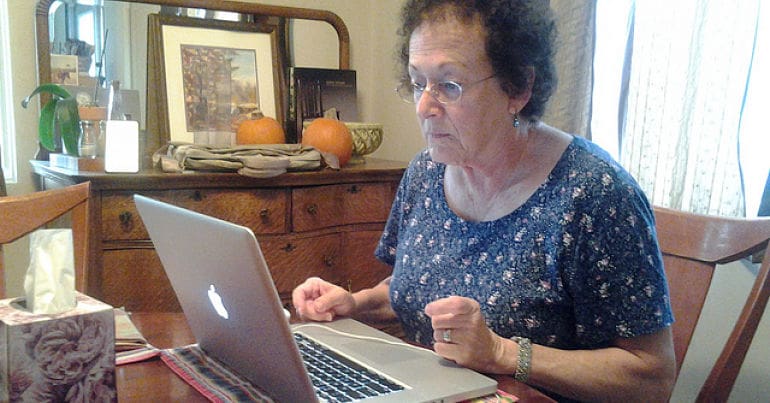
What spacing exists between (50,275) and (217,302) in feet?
0.73

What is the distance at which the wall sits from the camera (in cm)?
163

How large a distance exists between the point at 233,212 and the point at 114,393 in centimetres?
123

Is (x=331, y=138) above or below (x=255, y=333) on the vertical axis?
above

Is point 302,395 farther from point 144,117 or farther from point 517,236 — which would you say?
point 144,117

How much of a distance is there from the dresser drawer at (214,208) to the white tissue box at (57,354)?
1.14 metres

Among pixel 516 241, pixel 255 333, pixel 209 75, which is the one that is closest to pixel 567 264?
pixel 516 241

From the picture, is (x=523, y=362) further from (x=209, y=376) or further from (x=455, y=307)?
(x=209, y=376)

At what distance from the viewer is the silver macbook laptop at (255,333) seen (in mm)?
711

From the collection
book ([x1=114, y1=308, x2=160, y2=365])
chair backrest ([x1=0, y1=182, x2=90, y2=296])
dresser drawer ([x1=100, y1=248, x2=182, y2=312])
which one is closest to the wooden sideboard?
dresser drawer ([x1=100, y1=248, x2=182, y2=312])

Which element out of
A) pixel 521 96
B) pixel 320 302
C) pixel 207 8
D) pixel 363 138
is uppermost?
pixel 207 8

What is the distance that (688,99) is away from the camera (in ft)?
5.39

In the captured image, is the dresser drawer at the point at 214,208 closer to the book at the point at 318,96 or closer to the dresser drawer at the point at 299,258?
the dresser drawer at the point at 299,258

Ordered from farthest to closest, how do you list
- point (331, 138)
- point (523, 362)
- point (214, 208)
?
point (331, 138)
point (214, 208)
point (523, 362)

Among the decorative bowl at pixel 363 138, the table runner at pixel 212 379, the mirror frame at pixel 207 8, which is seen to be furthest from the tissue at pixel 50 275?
the decorative bowl at pixel 363 138
